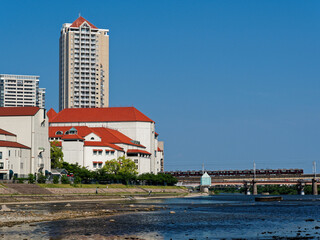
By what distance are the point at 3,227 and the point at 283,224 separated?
2787cm

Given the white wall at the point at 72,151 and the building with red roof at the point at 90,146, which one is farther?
the building with red roof at the point at 90,146

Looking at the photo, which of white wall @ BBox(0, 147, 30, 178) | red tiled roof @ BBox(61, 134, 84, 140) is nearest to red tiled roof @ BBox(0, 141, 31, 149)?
white wall @ BBox(0, 147, 30, 178)

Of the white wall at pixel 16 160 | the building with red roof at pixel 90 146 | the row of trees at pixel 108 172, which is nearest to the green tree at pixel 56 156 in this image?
the row of trees at pixel 108 172

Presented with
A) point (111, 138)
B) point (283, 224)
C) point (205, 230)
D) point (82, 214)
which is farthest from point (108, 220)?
point (111, 138)

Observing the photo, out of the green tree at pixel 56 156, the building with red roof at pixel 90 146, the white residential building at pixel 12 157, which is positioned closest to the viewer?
the white residential building at pixel 12 157

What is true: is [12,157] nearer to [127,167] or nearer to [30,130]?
[30,130]

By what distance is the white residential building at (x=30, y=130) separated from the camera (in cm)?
13338

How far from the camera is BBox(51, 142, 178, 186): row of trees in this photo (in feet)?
494

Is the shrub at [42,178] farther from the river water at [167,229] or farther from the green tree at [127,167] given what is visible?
the river water at [167,229]

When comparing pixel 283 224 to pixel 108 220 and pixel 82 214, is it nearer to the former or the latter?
pixel 108 220

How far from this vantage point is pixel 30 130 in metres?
134

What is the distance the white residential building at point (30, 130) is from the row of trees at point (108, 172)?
9488 mm

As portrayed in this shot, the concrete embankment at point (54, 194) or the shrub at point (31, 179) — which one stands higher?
the shrub at point (31, 179)

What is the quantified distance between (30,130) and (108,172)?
138ft
